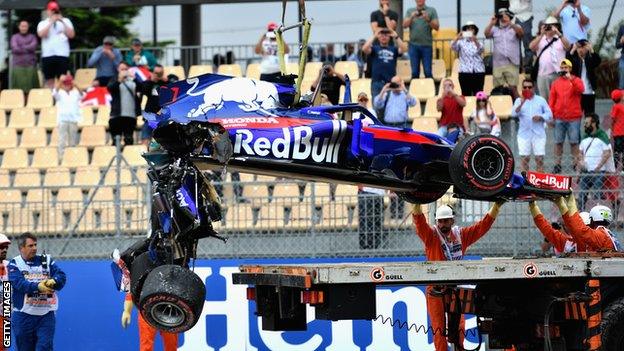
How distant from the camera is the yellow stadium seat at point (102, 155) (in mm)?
21609

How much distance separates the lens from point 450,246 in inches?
→ 593

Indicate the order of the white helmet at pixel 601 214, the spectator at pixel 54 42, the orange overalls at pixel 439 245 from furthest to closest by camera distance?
1. the spectator at pixel 54 42
2. the white helmet at pixel 601 214
3. the orange overalls at pixel 439 245

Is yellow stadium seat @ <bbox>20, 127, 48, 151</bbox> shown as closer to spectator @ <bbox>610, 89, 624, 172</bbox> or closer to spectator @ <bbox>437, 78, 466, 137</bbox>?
spectator @ <bbox>437, 78, 466, 137</bbox>

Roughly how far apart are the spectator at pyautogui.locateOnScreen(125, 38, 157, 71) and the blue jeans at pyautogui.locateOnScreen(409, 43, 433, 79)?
435 cm

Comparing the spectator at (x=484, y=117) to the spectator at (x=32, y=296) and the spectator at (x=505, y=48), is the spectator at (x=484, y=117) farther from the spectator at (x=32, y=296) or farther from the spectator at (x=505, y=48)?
the spectator at (x=32, y=296)

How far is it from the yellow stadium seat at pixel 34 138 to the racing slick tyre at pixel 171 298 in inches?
442

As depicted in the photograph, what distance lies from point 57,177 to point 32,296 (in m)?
4.13

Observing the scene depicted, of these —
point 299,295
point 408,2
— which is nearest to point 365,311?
point 299,295

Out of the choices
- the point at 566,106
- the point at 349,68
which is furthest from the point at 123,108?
the point at 566,106

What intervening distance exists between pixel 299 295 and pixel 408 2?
14633 mm

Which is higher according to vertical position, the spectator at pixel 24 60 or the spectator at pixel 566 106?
the spectator at pixel 24 60

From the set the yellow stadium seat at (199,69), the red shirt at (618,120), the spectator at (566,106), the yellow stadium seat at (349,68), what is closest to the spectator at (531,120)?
the spectator at (566,106)

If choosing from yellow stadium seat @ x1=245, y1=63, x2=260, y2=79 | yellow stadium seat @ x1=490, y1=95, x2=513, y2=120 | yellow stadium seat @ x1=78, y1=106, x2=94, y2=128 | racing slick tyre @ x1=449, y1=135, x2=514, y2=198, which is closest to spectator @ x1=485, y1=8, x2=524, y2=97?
yellow stadium seat @ x1=490, y1=95, x2=513, y2=120

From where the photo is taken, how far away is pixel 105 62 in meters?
24.3
